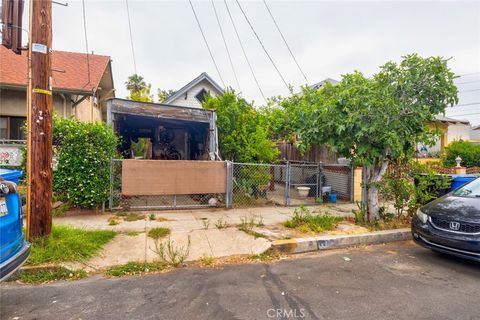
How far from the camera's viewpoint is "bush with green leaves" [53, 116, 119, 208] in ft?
22.0

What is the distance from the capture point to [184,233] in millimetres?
5750

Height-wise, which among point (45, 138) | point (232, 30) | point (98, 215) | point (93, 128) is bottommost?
point (98, 215)

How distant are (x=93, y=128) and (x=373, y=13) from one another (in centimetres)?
1004

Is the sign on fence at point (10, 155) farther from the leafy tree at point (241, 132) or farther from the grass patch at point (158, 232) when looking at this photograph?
the leafy tree at point (241, 132)

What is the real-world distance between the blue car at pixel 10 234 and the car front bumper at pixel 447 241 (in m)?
5.69

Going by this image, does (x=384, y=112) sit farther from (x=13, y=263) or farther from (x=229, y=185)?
(x=13, y=263)

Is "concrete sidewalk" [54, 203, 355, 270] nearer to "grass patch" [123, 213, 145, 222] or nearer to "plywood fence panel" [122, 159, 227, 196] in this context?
"grass patch" [123, 213, 145, 222]

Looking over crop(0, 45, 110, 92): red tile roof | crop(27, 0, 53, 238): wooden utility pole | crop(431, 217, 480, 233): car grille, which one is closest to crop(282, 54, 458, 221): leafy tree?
crop(431, 217, 480, 233): car grille

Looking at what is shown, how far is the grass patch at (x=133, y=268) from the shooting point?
416 cm

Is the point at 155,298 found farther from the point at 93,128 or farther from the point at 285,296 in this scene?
the point at 93,128

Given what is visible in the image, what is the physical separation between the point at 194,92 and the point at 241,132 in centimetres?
694

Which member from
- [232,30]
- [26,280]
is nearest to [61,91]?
[232,30]

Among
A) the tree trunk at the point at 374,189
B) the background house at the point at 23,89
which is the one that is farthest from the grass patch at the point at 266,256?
the background house at the point at 23,89

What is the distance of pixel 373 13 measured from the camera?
1052 cm
